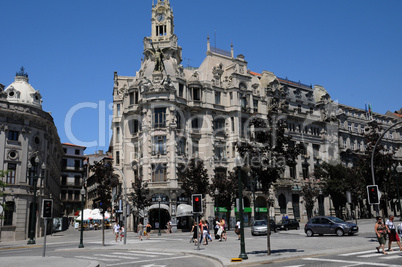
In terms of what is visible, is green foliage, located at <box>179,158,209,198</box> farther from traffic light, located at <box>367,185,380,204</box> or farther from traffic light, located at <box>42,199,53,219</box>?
traffic light, located at <box>42,199,53,219</box>

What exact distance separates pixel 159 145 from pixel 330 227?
27290mm

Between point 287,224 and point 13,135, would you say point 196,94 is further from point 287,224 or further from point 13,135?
point 13,135

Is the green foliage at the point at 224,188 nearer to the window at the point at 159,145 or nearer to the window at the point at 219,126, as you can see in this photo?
the window at the point at 159,145

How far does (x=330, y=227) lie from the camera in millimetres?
31359

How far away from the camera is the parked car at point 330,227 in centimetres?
3055

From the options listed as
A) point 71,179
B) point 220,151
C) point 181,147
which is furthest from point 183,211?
point 71,179

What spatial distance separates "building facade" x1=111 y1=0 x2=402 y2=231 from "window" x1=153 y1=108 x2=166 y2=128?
14 cm

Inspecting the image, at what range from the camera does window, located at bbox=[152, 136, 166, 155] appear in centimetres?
5209

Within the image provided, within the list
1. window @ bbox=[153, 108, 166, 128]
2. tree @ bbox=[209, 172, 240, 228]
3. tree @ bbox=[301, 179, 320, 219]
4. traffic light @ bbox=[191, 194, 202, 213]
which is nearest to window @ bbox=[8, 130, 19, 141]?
window @ bbox=[153, 108, 166, 128]

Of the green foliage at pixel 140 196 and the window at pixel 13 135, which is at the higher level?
the window at pixel 13 135

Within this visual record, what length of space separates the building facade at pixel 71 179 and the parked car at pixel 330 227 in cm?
7685

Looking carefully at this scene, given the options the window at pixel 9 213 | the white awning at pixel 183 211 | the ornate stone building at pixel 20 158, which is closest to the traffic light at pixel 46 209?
the ornate stone building at pixel 20 158

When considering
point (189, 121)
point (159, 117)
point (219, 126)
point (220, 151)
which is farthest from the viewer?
point (219, 126)

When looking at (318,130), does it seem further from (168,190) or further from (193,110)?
(168,190)
